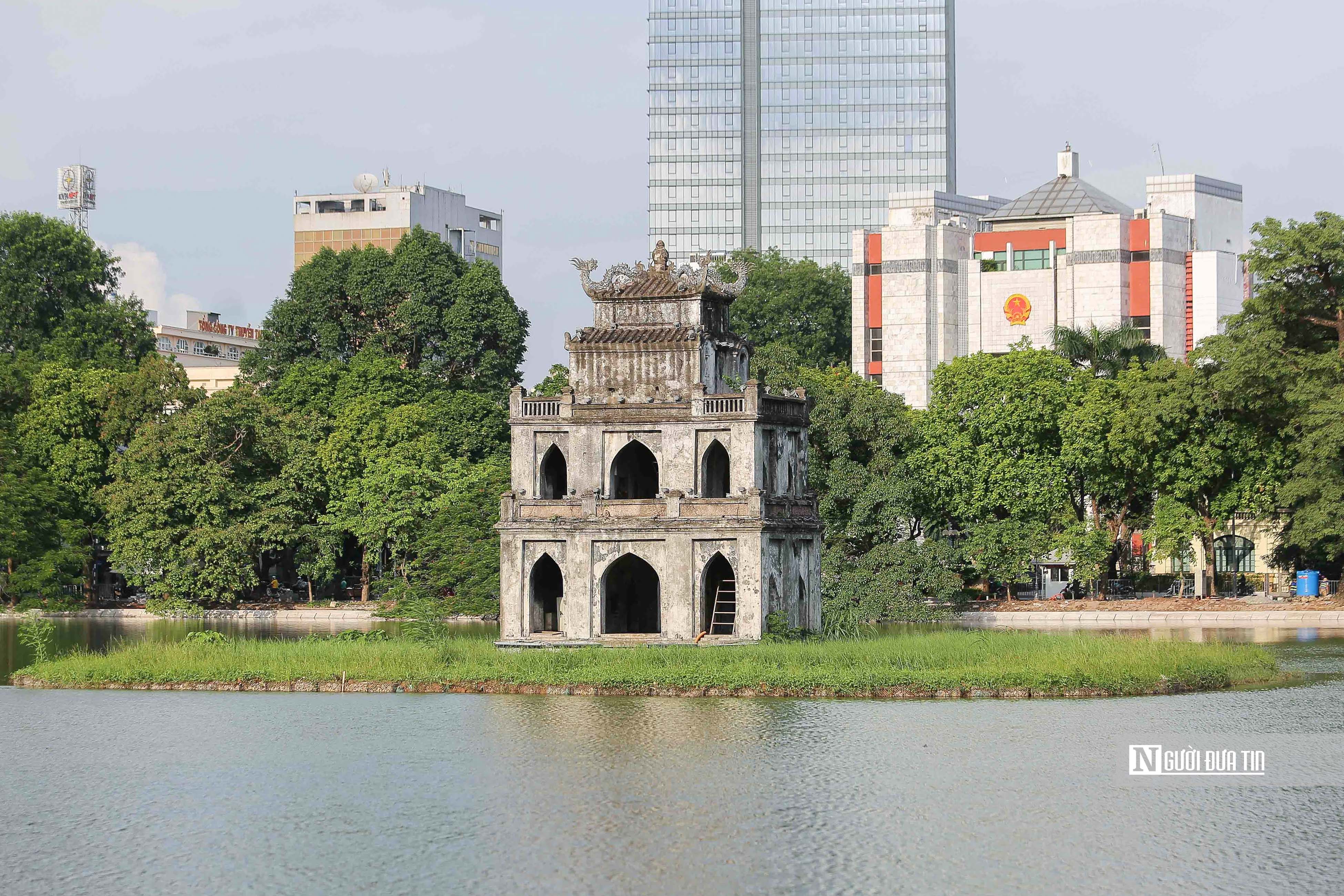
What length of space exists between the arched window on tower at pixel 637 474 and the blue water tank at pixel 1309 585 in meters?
31.0

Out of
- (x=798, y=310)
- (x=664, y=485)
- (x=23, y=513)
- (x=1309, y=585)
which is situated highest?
(x=798, y=310)

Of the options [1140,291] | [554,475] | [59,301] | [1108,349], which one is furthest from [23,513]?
[1140,291]

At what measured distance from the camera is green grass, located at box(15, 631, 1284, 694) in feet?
126

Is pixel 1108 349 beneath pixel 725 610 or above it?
above

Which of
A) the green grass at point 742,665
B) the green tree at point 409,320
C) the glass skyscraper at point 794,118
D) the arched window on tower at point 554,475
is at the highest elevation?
the glass skyscraper at point 794,118

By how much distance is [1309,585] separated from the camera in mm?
70562

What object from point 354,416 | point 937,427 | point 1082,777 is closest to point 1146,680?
point 1082,777

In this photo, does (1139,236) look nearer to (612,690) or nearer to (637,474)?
(637,474)

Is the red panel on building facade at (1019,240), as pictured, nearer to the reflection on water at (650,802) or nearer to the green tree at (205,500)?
the green tree at (205,500)

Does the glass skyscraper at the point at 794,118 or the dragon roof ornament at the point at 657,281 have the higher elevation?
the glass skyscraper at the point at 794,118

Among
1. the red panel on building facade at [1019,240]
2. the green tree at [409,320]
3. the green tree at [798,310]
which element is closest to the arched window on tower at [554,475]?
the green tree at [409,320]

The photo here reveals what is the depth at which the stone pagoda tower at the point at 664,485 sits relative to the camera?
4641cm

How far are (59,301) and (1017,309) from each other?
4976 centimetres

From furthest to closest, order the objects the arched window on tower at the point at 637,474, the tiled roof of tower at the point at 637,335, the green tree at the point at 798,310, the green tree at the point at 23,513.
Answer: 1. the green tree at the point at 798,310
2. the green tree at the point at 23,513
3. the arched window on tower at the point at 637,474
4. the tiled roof of tower at the point at 637,335
